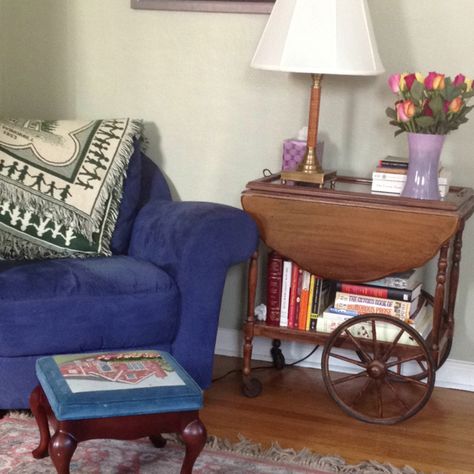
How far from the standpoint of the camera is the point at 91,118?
3.21m

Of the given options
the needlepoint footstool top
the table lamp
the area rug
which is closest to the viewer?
the needlepoint footstool top

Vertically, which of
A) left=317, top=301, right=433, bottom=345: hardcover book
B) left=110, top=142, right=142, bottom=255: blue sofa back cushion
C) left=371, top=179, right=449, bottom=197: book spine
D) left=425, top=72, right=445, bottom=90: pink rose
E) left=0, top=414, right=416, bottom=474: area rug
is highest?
left=425, top=72, right=445, bottom=90: pink rose

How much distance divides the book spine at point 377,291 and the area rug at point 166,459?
53 centimetres

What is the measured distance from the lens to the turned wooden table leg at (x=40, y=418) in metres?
2.11

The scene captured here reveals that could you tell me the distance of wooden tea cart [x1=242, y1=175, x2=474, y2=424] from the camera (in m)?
2.46

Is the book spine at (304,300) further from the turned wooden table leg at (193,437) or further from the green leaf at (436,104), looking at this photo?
the turned wooden table leg at (193,437)

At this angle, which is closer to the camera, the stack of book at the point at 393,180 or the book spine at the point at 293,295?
the stack of book at the point at 393,180

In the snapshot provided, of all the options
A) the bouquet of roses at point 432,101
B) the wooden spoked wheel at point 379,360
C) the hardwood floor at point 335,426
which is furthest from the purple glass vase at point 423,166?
the hardwood floor at point 335,426

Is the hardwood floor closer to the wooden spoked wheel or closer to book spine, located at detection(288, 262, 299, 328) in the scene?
the wooden spoked wheel

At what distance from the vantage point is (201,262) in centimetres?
247

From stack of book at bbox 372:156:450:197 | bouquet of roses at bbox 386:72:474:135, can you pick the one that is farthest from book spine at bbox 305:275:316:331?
bouquet of roses at bbox 386:72:474:135

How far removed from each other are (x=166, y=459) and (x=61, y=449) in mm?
496

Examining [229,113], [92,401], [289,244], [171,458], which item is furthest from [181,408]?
[229,113]

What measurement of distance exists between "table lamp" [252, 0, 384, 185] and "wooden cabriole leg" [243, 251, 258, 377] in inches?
24.6
